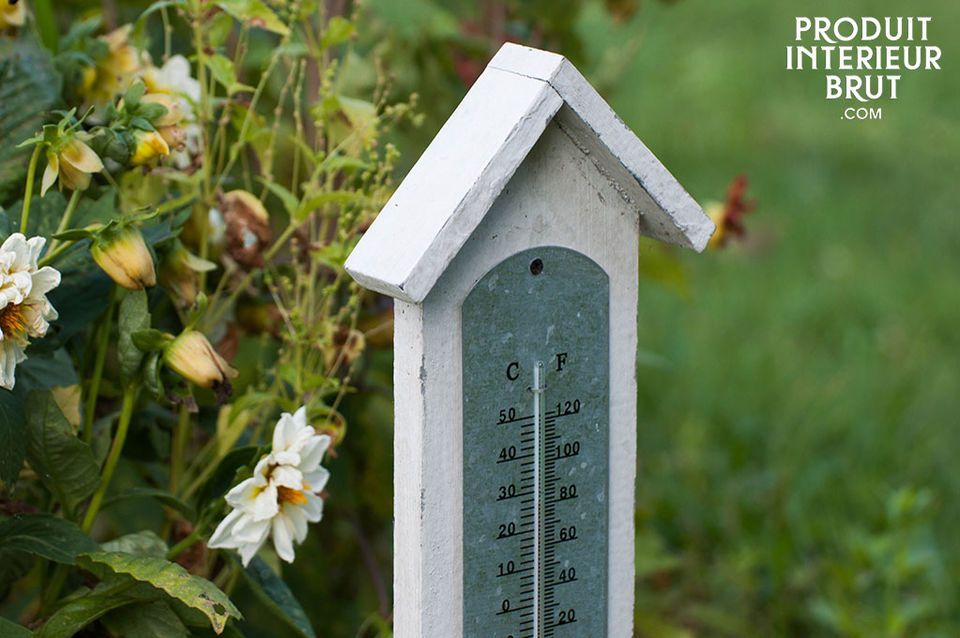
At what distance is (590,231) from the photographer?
1.28 meters

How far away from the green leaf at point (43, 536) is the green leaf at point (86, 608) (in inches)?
1.6

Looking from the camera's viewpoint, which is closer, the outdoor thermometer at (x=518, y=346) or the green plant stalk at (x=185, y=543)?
the outdoor thermometer at (x=518, y=346)

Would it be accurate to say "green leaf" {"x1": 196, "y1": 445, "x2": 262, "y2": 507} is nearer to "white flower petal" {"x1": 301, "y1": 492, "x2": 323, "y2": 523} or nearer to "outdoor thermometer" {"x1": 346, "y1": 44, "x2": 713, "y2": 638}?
"white flower petal" {"x1": 301, "y1": 492, "x2": 323, "y2": 523}

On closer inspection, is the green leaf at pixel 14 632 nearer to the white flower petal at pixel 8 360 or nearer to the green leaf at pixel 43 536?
the green leaf at pixel 43 536

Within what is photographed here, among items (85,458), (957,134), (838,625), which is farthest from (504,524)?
(957,134)

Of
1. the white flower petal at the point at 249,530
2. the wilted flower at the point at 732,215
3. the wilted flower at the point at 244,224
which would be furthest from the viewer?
the wilted flower at the point at 732,215

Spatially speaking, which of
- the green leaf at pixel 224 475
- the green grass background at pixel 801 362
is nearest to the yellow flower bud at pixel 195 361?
the green leaf at pixel 224 475

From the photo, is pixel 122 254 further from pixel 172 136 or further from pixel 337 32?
pixel 337 32

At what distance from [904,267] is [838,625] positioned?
1.81m

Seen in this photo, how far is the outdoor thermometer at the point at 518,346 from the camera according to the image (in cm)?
118

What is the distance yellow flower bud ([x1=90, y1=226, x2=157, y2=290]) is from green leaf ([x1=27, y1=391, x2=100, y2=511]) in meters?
0.15

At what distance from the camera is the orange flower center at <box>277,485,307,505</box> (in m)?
1.27

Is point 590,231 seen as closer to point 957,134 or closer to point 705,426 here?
point 705,426

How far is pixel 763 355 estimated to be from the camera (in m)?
3.32
